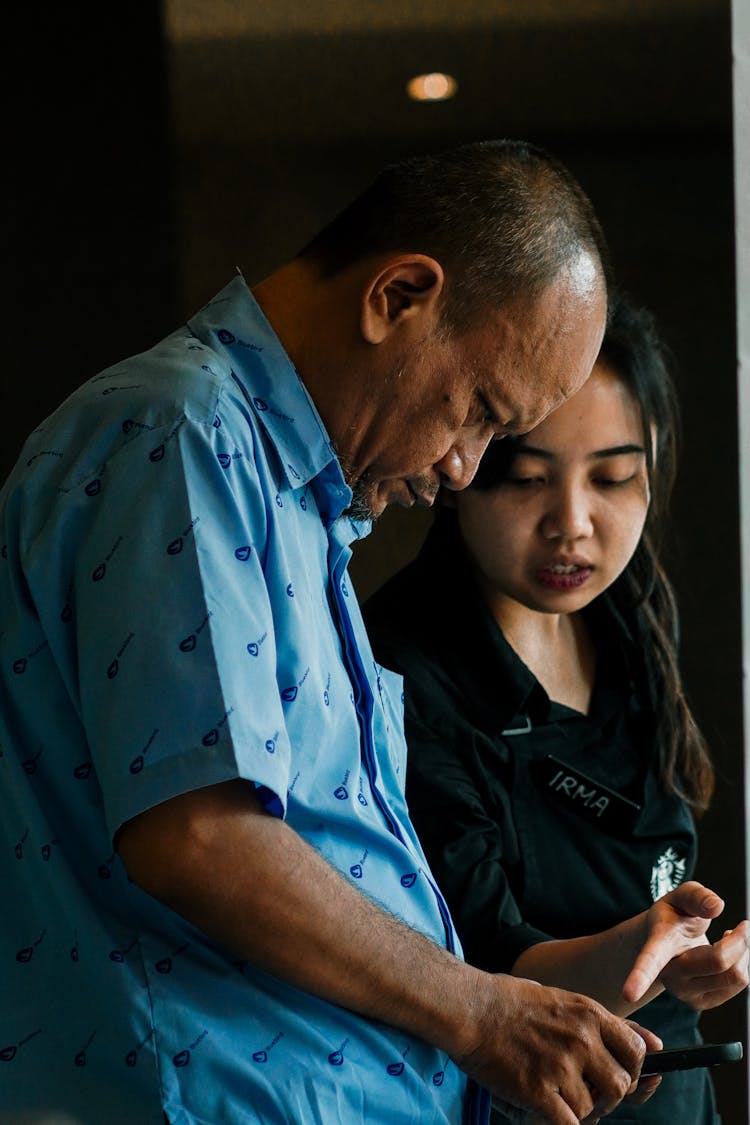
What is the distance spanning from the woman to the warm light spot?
433 millimetres

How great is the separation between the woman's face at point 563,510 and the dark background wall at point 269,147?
38 cm

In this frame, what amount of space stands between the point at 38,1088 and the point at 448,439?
495mm

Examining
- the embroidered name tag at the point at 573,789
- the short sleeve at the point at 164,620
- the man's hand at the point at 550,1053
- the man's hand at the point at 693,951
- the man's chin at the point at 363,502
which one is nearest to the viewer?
the short sleeve at the point at 164,620

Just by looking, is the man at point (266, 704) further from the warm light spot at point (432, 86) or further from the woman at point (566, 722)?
the warm light spot at point (432, 86)

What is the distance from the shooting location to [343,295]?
37.9 inches

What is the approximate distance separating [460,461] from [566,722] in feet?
1.52

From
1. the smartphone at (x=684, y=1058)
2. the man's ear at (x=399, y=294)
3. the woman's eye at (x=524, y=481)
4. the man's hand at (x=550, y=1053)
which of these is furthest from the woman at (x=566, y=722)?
the man's ear at (x=399, y=294)

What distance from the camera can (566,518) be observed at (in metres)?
1.37

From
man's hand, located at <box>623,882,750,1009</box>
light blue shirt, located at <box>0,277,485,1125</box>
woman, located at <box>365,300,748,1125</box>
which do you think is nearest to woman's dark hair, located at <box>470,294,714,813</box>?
woman, located at <box>365,300,748,1125</box>

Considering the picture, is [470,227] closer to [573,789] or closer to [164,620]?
[164,620]

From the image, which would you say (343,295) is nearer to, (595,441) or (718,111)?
(595,441)

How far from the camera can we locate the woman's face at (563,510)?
137 centimetres

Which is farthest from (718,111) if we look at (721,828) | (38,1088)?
(38,1088)

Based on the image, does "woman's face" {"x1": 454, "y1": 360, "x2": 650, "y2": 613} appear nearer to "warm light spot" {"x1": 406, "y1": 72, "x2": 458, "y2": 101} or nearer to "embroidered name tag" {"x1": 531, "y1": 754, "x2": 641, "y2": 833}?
"embroidered name tag" {"x1": 531, "y1": 754, "x2": 641, "y2": 833}
